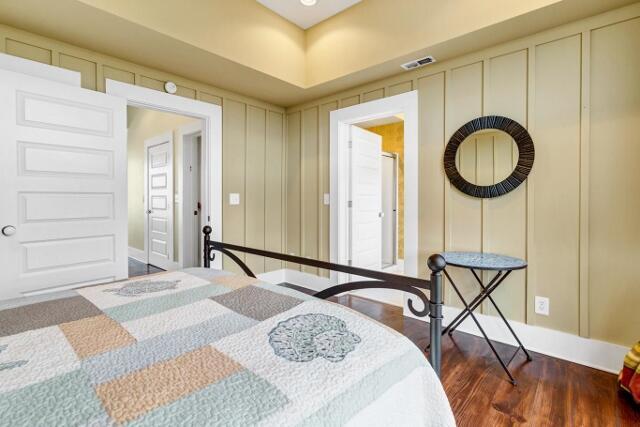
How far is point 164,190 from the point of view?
189 inches

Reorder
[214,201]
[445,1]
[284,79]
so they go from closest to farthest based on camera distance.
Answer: [445,1] < [284,79] < [214,201]

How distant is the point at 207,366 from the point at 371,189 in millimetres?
3789

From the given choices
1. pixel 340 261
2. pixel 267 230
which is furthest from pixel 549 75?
pixel 267 230

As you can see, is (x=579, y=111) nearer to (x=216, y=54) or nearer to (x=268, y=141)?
(x=216, y=54)

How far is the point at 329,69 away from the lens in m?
3.24

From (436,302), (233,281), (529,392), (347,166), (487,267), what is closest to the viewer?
(436,302)

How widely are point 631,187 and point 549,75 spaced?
96 centimetres

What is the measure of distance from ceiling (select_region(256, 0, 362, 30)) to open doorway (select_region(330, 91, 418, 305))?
36.7 inches

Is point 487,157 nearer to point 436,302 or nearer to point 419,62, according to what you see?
point 419,62

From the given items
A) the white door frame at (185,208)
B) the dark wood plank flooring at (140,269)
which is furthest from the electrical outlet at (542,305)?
the dark wood plank flooring at (140,269)

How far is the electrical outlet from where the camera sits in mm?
2389

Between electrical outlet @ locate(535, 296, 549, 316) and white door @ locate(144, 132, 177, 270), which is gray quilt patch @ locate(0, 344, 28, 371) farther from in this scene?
white door @ locate(144, 132, 177, 270)

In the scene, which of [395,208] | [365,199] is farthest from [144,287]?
[395,208]

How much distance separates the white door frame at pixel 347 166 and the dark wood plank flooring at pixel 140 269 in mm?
2814
